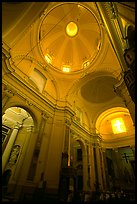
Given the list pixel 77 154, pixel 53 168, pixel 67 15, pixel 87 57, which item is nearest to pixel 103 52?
pixel 87 57

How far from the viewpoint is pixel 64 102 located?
36.8 ft

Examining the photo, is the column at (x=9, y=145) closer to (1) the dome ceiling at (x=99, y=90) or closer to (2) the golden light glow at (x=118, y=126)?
(1) the dome ceiling at (x=99, y=90)

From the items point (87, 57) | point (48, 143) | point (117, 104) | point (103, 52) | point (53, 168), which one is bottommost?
point (53, 168)

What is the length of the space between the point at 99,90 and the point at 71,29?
695 cm

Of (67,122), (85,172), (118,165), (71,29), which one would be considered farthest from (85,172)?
(71,29)

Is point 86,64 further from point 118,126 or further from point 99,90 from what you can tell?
point 118,126

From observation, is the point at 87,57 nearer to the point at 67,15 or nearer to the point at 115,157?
the point at 67,15

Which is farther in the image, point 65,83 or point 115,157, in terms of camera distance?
point 115,157

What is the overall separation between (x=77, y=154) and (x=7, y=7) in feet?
48.5

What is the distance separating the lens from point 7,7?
4590mm

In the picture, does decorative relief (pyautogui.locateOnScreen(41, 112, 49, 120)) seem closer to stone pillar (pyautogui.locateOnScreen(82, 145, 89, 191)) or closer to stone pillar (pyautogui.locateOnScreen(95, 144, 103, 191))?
stone pillar (pyautogui.locateOnScreen(82, 145, 89, 191))

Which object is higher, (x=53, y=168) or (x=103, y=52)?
(x=103, y=52)

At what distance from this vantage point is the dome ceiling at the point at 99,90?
12625 mm

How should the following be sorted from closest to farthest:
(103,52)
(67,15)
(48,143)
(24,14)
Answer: (24,14), (48,143), (103,52), (67,15)
